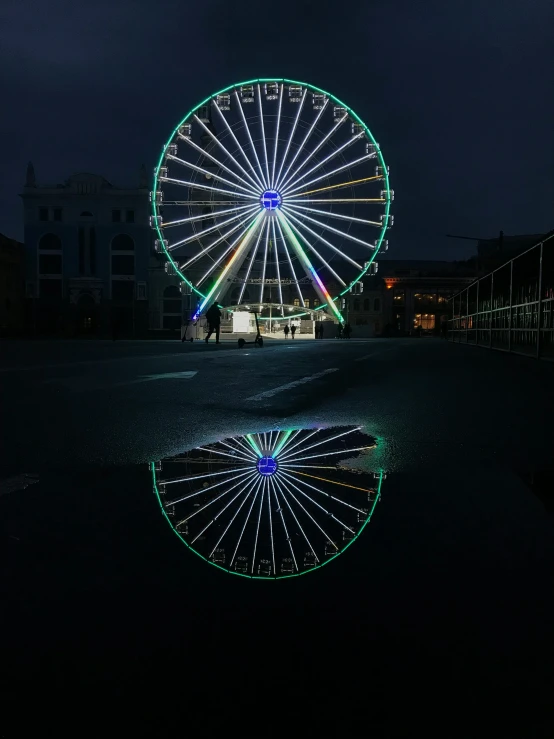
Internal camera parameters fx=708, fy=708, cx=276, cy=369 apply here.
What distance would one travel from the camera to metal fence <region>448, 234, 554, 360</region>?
11.3 meters

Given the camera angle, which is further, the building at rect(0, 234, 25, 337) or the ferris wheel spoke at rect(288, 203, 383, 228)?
the building at rect(0, 234, 25, 337)

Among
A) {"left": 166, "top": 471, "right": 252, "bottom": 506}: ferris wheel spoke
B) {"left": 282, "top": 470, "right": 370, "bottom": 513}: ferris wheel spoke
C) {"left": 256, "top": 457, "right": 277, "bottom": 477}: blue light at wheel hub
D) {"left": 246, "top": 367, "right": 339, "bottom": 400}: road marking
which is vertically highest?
{"left": 282, "top": 470, "right": 370, "bottom": 513}: ferris wheel spoke

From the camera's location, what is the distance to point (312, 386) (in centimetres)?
761

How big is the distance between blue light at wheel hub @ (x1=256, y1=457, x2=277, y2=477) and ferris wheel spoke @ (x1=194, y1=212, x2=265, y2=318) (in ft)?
99.8

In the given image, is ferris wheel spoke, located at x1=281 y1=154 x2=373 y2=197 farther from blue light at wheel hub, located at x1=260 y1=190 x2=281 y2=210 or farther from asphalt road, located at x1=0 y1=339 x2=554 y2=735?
asphalt road, located at x1=0 y1=339 x2=554 y2=735

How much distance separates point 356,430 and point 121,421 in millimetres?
1615

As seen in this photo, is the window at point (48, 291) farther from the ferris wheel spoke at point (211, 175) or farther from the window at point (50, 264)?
the ferris wheel spoke at point (211, 175)

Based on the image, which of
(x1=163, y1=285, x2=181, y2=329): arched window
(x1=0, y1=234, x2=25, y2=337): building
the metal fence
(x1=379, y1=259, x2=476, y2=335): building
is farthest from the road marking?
(x1=379, y1=259, x2=476, y2=335): building

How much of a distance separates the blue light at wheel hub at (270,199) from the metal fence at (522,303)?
11.9 metres

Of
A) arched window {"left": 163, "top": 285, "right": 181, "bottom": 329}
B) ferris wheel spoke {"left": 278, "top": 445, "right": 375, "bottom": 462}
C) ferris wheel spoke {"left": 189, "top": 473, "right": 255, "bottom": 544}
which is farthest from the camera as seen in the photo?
arched window {"left": 163, "top": 285, "right": 181, "bottom": 329}

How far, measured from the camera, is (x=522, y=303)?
1320 cm

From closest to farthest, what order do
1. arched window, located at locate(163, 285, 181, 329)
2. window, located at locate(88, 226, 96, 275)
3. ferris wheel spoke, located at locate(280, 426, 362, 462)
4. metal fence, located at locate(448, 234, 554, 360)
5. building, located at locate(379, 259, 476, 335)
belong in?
ferris wheel spoke, located at locate(280, 426, 362, 462), metal fence, located at locate(448, 234, 554, 360), window, located at locate(88, 226, 96, 275), arched window, located at locate(163, 285, 181, 329), building, located at locate(379, 259, 476, 335)

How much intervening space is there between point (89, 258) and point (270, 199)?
3192cm

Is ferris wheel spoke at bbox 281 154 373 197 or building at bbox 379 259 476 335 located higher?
ferris wheel spoke at bbox 281 154 373 197
